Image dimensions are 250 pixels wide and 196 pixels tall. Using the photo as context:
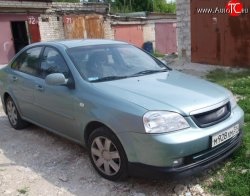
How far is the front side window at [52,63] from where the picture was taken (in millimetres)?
4348

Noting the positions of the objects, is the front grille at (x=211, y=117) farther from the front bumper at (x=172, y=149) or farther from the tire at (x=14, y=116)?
the tire at (x=14, y=116)

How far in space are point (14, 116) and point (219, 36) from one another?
278 inches

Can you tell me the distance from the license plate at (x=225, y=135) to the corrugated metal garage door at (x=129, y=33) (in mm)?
17759

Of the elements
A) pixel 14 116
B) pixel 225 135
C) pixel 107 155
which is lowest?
pixel 14 116

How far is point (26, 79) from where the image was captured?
511 centimetres

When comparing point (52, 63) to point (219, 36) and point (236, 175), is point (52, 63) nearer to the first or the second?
point (236, 175)

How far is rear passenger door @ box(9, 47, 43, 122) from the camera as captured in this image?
5016 mm

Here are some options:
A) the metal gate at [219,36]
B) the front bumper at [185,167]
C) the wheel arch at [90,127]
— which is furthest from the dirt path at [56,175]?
the metal gate at [219,36]

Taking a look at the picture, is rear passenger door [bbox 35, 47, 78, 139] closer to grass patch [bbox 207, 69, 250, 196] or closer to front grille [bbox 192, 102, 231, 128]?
front grille [bbox 192, 102, 231, 128]

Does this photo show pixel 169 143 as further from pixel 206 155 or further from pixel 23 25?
pixel 23 25

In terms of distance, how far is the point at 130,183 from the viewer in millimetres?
3736

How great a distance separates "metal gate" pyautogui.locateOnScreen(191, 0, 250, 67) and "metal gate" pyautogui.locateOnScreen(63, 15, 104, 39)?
30.2 feet

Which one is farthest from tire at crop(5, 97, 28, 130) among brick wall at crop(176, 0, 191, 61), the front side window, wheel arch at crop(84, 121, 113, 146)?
brick wall at crop(176, 0, 191, 61)

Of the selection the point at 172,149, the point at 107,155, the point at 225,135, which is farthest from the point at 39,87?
the point at 225,135
